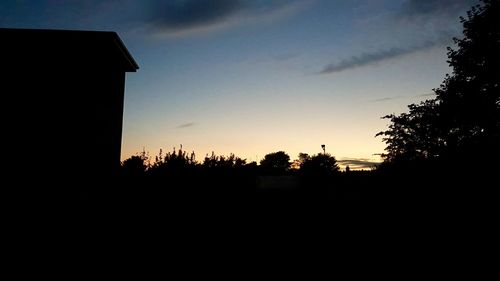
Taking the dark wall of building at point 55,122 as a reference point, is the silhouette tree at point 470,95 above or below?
above

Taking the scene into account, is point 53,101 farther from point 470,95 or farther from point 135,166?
point 470,95

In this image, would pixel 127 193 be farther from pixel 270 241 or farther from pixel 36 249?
pixel 270 241

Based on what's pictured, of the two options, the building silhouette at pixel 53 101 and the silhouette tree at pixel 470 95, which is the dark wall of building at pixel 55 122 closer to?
the building silhouette at pixel 53 101

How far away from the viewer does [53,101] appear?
9281mm

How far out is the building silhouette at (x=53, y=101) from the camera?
8.92 m

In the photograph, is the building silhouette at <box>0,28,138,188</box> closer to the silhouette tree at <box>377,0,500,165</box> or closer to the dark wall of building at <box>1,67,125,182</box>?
the dark wall of building at <box>1,67,125,182</box>

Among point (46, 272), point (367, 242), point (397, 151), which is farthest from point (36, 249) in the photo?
point (397, 151)

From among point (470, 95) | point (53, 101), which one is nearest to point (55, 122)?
point (53, 101)

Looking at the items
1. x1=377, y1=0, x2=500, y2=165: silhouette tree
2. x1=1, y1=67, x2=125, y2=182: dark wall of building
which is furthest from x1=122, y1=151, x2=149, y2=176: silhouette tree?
x1=377, y1=0, x2=500, y2=165: silhouette tree

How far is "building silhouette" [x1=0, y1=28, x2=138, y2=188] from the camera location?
892 cm

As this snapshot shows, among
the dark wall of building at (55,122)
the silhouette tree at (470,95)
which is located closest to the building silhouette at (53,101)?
the dark wall of building at (55,122)

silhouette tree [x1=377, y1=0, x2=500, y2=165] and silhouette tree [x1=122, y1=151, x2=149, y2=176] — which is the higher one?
silhouette tree [x1=377, y1=0, x2=500, y2=165]

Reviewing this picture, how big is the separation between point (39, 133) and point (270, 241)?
707 centimetres

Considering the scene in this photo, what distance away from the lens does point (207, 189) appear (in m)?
9.77
